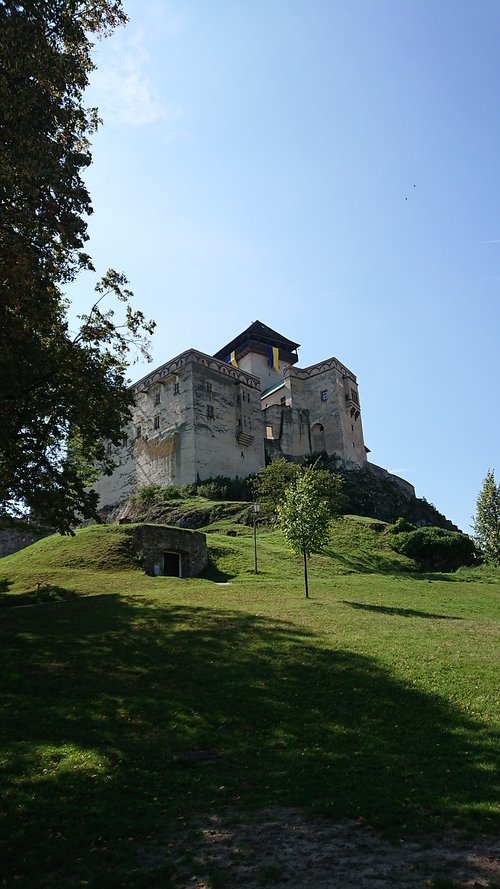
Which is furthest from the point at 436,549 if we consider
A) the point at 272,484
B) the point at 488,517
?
the point at 272,484

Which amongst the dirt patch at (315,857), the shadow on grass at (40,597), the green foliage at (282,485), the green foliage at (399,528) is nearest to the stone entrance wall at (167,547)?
the shadow on grass at (40,597)

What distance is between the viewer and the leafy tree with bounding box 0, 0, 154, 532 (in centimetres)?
1302

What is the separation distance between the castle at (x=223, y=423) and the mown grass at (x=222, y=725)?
50.7 m

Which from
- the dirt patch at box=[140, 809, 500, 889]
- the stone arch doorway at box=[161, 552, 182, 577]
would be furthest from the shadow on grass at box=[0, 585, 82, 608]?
the dirt patch at box=[140, 809, 500, 889]

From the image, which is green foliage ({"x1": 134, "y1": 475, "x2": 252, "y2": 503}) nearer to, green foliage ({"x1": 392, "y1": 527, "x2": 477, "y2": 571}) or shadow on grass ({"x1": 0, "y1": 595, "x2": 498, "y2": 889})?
green foliage ({"x1": 392, "y1": 527, "x2": 477, "y2": 571})

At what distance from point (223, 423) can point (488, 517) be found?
38.5 meters

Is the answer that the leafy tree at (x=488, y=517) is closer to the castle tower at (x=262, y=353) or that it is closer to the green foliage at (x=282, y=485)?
the green foliage at (x=282, y=485)

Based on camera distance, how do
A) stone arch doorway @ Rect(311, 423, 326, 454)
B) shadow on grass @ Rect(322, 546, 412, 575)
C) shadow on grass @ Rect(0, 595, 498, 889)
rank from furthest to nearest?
stone arch doorway @ Rect(311, 423, 326, 454) → shadow on grass @ Rect(322, 546, 412, 575) → shadow on grass @ Rect(0, 595, 498, 889)

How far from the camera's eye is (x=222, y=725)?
9477 millimetres

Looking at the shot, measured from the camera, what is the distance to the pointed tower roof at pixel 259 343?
98812mm

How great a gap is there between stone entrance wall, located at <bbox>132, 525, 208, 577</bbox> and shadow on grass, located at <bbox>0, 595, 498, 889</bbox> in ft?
61.8

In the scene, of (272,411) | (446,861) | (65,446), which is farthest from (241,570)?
(272,411)

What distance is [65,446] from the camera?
21656 mm

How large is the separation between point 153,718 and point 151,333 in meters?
14.2
